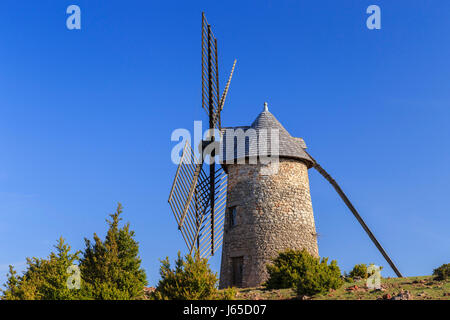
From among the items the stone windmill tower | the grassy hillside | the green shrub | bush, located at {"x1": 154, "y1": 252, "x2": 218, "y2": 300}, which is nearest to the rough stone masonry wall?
the stone windmill tower

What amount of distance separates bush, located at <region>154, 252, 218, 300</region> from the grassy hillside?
2805 mm

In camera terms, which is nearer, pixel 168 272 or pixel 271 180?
pixel 168 272

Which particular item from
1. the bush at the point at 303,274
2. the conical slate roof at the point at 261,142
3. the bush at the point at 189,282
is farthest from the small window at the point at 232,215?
the bush at the point at 189,282

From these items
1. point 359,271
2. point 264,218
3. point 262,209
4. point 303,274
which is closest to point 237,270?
point 264,218

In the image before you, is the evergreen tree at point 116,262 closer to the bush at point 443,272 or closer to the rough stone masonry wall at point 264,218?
the rough stone masonry wall at point 264,218

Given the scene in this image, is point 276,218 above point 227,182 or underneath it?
underneath

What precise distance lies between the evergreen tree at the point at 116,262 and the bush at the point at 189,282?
2.52 meters

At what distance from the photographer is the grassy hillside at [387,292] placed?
12812 mm
